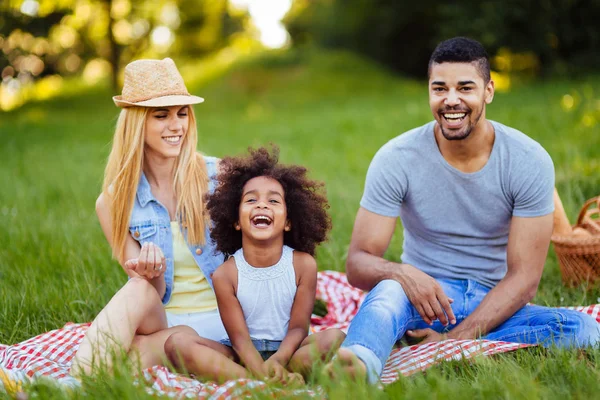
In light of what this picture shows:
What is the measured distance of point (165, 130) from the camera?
378cm

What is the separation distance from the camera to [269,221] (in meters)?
3.40

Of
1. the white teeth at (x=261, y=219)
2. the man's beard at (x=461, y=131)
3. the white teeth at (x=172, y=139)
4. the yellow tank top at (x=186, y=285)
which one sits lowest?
the yellow tank top at (x=186, y=285)

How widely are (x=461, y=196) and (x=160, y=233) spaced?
1.68 meters

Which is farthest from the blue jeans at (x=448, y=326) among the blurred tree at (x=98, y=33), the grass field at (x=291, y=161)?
the blurred tree at (x=98, y=33)

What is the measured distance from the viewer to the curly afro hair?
356cm

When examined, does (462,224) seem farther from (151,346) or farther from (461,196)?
(151,346)

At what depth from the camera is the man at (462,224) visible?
3469mm

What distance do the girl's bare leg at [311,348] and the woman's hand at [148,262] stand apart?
801 mm

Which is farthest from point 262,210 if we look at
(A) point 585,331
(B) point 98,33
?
(B) point 98,33

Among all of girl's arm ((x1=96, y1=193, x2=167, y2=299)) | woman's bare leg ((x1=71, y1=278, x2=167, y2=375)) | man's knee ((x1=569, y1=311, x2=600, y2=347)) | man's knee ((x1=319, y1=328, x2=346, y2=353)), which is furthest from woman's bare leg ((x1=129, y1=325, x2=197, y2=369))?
man's knee ((x1=569, y1=311, x2=600, y2=347))

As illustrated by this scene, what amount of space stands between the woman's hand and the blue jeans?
0.99 m

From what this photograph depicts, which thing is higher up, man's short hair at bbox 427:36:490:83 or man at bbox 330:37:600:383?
man's short hair at bbox 427:36:490:83

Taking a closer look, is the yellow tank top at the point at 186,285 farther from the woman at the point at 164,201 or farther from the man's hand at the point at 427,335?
the man's hand at the point at 427,335

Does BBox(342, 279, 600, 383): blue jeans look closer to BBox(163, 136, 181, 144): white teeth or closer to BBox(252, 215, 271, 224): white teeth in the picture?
BBox(252, 215, 271, 224): white teeth
